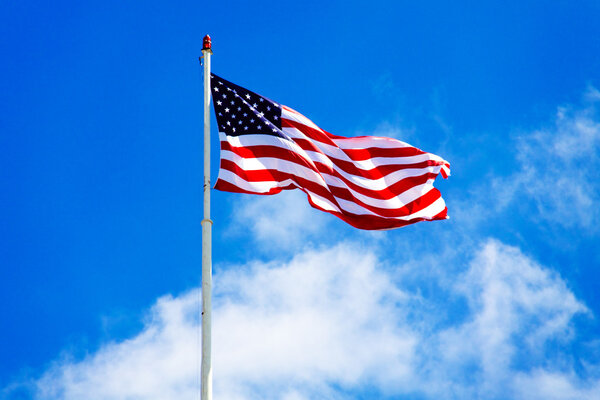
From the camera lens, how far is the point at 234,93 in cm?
2309

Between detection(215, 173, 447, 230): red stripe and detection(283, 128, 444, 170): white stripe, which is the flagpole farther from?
detection(283, 128, 444, 170): white stripe

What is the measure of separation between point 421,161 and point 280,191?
533 centimetres

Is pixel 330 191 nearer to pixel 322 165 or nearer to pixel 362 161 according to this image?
pixel 322 165

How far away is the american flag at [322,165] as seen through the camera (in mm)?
22047

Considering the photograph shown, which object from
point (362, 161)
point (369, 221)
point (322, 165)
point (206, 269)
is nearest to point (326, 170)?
point (322, 165)

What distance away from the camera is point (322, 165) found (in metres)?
23.8

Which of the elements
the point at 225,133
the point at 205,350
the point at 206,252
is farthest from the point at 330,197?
the point at 205,350

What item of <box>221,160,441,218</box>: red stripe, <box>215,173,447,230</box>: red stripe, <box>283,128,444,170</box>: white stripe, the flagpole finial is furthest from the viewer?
<box>283,128,444,170</box>: white stripe

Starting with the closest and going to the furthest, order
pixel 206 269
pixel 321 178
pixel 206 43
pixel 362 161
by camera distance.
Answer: pixel 206 269 < pixel 206 43 < pixel 321 178 < pixel 362 161

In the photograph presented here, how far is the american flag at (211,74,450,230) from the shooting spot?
22.0 m

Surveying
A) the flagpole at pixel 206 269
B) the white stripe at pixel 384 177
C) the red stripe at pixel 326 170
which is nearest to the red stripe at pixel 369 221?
the red stripe at pixel 326 170

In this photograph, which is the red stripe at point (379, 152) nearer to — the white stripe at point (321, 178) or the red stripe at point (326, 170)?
the red stripe at point (326, 170)

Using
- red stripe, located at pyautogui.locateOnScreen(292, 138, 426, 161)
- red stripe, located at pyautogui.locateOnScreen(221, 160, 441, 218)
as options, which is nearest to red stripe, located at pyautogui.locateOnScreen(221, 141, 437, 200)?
red stripe, located at pyautogui.locateOnScreen(221, 160, 441, 218)

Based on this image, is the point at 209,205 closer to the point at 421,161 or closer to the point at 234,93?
the point at 234,93
